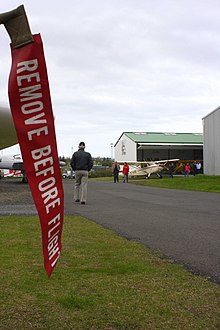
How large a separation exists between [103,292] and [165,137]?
67.2m

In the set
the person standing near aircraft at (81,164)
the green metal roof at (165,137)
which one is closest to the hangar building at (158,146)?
the green metal roof at (165,137)

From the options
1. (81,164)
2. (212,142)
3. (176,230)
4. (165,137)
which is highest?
(165,137)

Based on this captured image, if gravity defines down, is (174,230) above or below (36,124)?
below

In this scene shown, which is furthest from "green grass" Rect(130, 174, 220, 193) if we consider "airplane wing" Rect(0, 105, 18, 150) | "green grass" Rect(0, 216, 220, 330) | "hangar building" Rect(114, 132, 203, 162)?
"hangar building" Rect(114, 132, 203, 162)

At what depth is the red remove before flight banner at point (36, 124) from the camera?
105 inches

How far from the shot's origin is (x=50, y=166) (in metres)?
2.80

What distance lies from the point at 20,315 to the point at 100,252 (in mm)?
2503

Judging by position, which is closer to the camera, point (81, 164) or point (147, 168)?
point (81, 164)

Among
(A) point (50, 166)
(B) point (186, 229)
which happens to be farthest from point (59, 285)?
(B) point (186, 229)

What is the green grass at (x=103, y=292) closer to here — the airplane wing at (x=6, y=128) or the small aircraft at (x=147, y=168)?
Result: the airplane wing at (x=6, y=128)

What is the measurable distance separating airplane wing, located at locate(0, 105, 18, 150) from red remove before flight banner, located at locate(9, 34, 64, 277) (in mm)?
208

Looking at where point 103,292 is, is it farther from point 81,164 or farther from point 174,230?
point 81,164

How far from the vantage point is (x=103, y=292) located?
4191 mm

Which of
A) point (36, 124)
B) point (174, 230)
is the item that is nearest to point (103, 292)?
point (36, 124)
